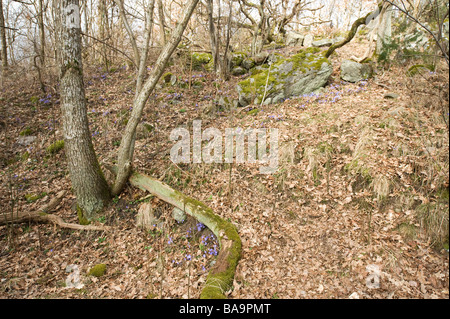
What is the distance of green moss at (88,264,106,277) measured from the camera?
4.31 metres

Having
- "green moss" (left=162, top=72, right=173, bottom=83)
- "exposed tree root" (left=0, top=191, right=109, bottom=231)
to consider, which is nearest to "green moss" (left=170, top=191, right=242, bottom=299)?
"exposed tree root" (left=0, top=191, right=109, bottom=231)

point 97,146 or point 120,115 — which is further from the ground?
point 120,115

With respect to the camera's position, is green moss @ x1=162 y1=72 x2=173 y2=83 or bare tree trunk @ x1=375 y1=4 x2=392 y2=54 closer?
bare tree trunk @ x1=375 y1=4 x2=392 y2=54

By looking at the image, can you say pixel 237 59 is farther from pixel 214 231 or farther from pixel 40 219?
pixel 40 219

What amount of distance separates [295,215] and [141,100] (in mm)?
4017

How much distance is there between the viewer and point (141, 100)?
17.0 ft

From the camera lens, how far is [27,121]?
8.62m

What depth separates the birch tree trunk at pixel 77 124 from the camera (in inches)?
177

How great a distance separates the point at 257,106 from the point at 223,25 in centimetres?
492

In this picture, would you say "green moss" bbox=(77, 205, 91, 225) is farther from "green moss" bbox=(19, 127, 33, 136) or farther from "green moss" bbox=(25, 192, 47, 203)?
"green moss" bbox=(19, 127, 33, 136)

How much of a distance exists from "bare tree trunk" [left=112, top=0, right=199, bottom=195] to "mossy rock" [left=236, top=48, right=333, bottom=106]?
375cm

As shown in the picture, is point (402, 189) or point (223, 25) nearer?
point (402, 189)
